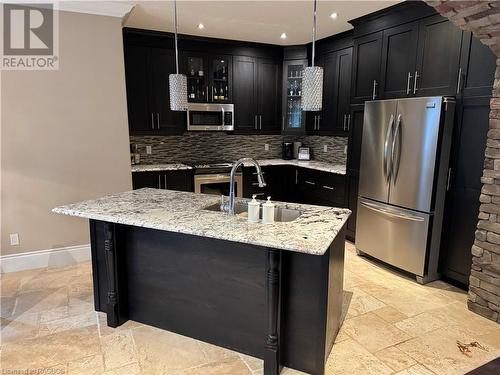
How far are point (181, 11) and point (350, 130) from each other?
2.37 m

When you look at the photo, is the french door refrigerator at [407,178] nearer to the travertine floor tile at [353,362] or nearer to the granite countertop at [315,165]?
the granite countertop at [315,165]

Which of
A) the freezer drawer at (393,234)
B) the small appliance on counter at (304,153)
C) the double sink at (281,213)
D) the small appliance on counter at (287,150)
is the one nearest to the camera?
the double sink at (281,213)

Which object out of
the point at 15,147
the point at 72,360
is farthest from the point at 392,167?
the point at 15,147

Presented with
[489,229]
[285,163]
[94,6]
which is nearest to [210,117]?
[285,163]

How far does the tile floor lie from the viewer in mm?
2152

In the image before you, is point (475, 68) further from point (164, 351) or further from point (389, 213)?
point (164, 351)

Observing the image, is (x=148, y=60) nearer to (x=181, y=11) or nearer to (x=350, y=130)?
(x=181, y=11)

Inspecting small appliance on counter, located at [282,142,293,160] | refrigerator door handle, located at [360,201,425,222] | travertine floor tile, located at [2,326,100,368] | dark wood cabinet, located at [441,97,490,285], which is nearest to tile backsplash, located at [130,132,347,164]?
small appliance on counter, located at [282,142,293,160]

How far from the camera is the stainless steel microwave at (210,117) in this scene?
4.79 meters

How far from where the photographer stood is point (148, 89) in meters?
4.50

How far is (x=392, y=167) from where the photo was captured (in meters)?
3.40

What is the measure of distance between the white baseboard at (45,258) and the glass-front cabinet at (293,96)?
11.1 feet

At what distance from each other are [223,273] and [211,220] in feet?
1.25

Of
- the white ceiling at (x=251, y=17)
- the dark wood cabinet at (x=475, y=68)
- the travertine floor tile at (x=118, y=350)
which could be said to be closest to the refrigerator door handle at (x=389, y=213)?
the dark wood cabinet at (x=475, y=68)
